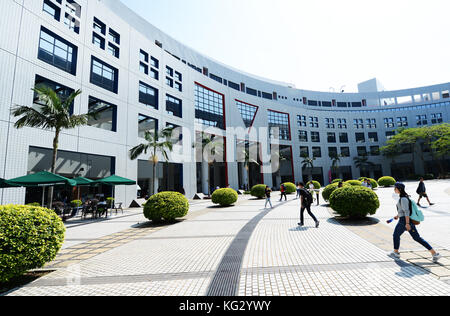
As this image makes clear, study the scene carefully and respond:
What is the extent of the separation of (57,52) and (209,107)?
2028cm

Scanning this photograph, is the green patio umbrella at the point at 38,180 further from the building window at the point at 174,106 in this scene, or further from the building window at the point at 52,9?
the building window at the point at 174,106

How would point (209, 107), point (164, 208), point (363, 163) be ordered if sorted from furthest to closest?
point (363, 163)
point (209, 107)
point (164, 208)

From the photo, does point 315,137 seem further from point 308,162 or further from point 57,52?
point 57,52

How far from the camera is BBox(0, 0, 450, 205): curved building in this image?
13422 mm

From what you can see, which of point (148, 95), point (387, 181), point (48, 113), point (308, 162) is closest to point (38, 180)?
point (48, 113)

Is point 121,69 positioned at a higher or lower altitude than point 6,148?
higher

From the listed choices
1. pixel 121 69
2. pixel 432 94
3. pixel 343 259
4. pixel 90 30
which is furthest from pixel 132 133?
pixel 432 94

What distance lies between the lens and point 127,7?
27.1 metres

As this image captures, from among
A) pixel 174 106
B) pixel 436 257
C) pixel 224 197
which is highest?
pixel 174 106

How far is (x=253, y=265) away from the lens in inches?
182

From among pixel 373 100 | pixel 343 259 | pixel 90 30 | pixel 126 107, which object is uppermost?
pixel 373 100

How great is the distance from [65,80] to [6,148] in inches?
A: 250
